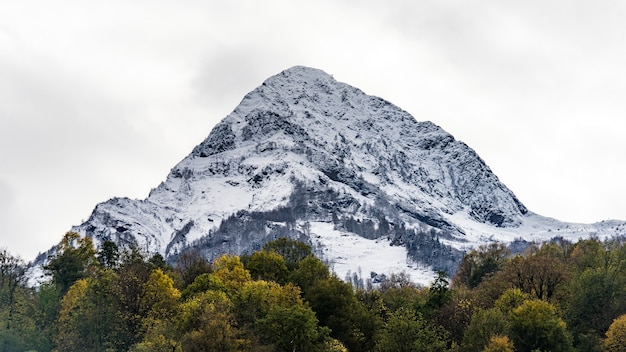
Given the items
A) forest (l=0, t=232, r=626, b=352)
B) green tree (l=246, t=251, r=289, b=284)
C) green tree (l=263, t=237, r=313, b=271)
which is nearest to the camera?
forest (l=0, t=232, r=626, b=352)

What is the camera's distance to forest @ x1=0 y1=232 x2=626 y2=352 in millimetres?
83062

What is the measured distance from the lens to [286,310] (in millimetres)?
83750

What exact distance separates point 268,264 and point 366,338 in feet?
82.8

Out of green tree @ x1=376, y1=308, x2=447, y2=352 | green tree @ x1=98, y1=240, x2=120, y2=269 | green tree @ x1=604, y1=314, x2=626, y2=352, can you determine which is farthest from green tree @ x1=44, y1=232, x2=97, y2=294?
green tree @ x1=604, y1=314, x2=626, y2=352

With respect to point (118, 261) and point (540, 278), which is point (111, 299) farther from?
point (540, 278)

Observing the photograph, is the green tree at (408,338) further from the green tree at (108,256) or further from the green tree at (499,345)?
the green tree at (108,256)

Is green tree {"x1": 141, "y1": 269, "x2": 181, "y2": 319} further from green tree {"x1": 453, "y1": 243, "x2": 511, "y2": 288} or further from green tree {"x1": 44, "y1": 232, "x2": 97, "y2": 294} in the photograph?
green tree {"x1": 453, "y1": 243, "x2": 511, "y2": 288}

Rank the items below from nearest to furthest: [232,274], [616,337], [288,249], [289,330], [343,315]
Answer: [289,330]
[616,337]
[343,315]
[232,274]
[288,249]

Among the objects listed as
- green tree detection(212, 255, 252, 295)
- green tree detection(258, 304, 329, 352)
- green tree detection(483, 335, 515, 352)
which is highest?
green tree detection(212, 255, 252, 295)

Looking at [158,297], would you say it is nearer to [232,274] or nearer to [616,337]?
[232,274]

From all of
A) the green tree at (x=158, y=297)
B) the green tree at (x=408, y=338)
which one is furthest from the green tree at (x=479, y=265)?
the green tree at (x=158, y=297)

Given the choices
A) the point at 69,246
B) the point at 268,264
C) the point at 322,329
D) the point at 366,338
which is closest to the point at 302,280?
the point at 268,264

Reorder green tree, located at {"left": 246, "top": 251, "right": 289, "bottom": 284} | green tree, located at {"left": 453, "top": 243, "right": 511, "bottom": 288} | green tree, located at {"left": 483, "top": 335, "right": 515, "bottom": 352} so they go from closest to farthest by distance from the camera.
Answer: green tree, located at {"left": 483, "top": 335, "right": 515, "bottom": 352}, green tree, located at {"left": 246, "top": 251, "right": 289, "bottom": 284}, green tree, located at {"left": 453, "top": 243, "right": 511, "bottom": 288}

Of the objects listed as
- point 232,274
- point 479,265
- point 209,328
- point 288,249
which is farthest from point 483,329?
point 288,249
